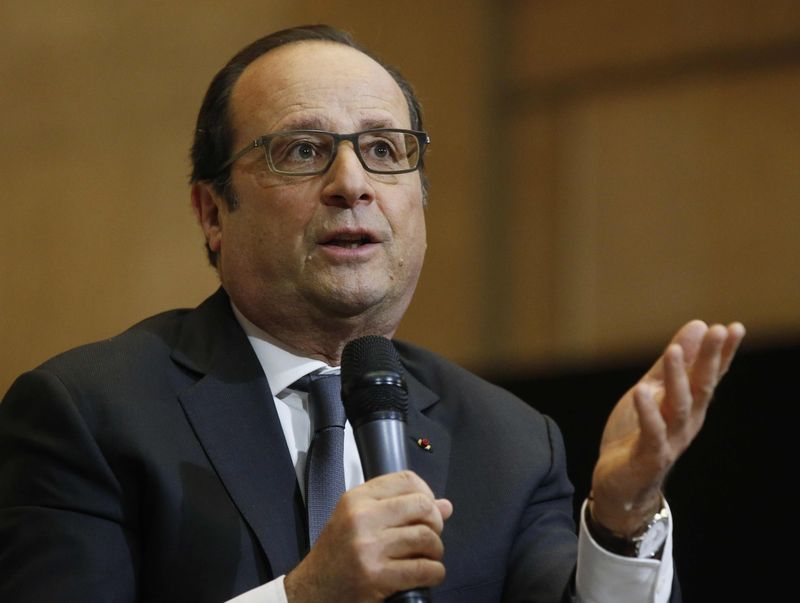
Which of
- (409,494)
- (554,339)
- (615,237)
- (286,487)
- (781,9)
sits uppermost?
(781,9)

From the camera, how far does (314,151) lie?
2.28 metres

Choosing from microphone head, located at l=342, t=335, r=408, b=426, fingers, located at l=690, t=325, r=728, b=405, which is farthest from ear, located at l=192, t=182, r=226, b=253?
fingers, located at l=690, t=325, r=728, b=405

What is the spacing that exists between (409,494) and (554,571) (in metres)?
0.54

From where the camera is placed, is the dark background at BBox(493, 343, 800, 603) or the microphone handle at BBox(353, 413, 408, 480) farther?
the dark background at BBox(493, 343, 800, 603)

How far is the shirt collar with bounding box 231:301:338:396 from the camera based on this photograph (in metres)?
2.23

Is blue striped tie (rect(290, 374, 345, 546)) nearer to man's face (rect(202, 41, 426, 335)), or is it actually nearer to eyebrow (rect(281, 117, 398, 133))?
man's face (rect(202, 41, 426, 335))

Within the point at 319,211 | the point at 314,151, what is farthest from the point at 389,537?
the point at 314,151

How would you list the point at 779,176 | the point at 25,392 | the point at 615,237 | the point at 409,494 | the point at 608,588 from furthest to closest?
the point at 615,237, the point at 779,176, the point at 25,392, the point at 608,588, the point at 409,494

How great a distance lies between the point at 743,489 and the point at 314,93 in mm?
1678

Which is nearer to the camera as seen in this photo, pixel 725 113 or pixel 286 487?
pixel 286 487

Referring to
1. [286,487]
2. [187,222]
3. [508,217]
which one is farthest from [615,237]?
[286,487]

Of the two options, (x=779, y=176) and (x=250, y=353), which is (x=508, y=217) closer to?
(x=779, y=176)

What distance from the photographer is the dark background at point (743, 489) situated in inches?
127

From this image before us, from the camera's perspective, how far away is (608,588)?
1857 mm
